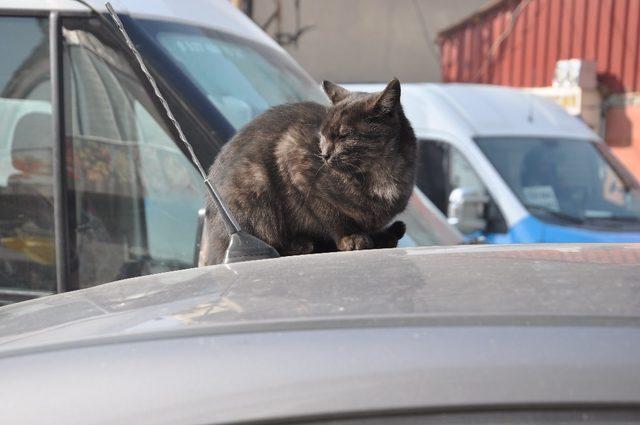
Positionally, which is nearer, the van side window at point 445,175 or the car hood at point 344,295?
the car hood at point 344,295

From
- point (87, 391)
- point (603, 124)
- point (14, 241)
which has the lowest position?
point (603, 124)

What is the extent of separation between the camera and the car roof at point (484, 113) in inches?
264

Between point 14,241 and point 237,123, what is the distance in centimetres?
95

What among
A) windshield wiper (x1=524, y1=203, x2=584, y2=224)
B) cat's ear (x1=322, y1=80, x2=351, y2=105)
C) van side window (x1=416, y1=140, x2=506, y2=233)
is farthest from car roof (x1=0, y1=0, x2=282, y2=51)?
windshield wiper (x1=524, y1=203, x2=584, y2=224)

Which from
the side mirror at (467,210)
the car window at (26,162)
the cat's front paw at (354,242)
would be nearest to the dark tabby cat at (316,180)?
the cat's front paw at (354,242)

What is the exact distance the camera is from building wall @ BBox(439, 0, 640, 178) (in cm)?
1166

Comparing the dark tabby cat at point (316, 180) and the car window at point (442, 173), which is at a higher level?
the dark tabby cat at point (316, 180)

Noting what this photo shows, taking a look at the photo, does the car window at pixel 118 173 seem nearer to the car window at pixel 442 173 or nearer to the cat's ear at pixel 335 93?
the cat's ear at pixel 335 93

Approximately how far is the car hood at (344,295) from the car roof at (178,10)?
1.57 metres

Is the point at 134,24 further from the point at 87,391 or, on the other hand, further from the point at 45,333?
the point at 87,391

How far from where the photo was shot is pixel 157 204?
3178 millimetres

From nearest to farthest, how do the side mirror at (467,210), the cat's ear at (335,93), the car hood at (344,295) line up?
the car hood at (344,295) → the cat's ear at (335,93) → the side mirror at (467,210)

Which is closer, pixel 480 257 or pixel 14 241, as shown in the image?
pixel 480 257

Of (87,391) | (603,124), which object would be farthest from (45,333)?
(603,124)
